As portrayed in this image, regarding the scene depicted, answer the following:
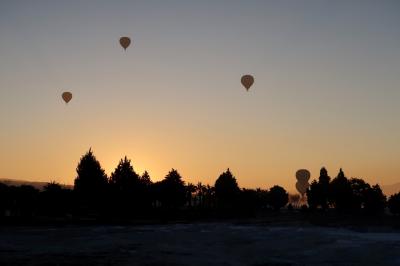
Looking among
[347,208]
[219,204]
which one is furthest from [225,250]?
[347,208]

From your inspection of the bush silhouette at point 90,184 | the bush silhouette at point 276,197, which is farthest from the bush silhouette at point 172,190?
the bush silhouette at point 276,197

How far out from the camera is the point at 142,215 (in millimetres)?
87062

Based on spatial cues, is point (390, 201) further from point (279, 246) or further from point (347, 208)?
point (279, 246)

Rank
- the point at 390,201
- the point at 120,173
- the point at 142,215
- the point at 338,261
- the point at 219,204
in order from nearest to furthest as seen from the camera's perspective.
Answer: the point at 338,261 < the point at 142,215 < the point at 120,173 < the point at 219,204 < the point at 390,201

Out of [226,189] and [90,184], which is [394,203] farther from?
[90,184]

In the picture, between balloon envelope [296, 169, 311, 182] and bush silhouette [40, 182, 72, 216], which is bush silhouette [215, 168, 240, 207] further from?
bush silhouette [40, 182, 72, 216]

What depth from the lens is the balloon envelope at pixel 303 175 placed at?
84750 mm

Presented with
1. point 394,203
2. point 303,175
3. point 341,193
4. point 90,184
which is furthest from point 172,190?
point 394,203

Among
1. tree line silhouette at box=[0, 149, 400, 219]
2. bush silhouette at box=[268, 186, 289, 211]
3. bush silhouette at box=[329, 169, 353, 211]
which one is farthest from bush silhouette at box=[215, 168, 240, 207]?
bush silhouette at box=[268, 186, 289, 211]

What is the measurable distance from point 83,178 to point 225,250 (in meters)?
61.1

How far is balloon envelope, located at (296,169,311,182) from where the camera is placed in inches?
3337

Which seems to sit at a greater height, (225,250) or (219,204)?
(219,204)

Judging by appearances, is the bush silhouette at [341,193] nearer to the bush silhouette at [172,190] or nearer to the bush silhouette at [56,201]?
the bush silhouette at [172,190]

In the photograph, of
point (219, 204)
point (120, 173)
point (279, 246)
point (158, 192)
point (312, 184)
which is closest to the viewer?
point (279, 246)
